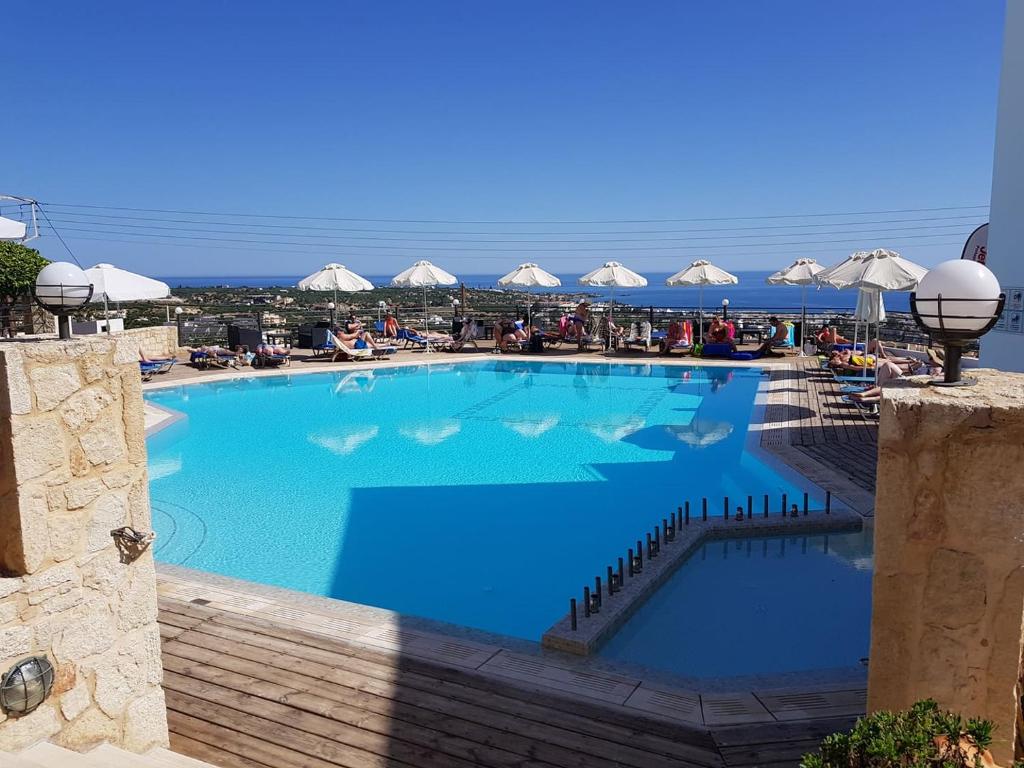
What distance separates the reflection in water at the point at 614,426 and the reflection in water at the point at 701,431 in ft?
1.77

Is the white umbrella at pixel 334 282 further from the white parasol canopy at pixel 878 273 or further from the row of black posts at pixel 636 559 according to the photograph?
the row of black posts at pixel 636 559

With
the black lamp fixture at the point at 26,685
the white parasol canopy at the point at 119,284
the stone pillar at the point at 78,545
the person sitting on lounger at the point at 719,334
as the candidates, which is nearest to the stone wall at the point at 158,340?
the white parasol canopy at the point at 119,284

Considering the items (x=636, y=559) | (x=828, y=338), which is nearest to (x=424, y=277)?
(x=828, y=338)

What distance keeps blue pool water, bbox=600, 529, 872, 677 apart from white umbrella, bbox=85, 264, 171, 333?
38.3 ft

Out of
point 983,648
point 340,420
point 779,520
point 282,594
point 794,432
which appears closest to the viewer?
point 983,648

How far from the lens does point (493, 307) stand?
91.1 ft

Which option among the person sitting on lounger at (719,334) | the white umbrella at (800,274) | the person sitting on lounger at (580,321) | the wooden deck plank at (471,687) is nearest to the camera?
the wooden deck plank at (471,687)

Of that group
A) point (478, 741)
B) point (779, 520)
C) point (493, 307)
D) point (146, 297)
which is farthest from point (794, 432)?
point (493, 307)

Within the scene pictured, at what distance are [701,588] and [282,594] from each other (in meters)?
3.10

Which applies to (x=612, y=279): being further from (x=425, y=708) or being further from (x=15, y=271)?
(x=425, y=708)

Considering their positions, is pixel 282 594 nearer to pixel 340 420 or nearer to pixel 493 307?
pixel 340 420

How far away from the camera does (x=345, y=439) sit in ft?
36.6

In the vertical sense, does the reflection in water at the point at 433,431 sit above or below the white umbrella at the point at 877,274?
below

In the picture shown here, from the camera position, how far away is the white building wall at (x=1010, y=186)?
8250 mm
